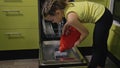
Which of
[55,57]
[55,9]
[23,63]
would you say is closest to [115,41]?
[55,57]

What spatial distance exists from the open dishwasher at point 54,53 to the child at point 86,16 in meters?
0.14

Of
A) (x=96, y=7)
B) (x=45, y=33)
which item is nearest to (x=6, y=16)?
(x=45, y=33)

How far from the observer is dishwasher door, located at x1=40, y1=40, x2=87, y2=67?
4.83 ft

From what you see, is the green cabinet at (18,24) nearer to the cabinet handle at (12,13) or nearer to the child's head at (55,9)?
the cabinet handle at (12,13)

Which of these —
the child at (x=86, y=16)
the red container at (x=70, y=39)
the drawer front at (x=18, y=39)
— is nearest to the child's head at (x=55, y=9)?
the child at (x=86, y=16)

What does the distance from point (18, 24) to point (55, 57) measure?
0.71 metres

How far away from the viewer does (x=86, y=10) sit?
4.79 ft

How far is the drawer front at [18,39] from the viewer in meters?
2.14

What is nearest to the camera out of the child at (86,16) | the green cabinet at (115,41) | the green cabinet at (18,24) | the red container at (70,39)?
the child at (86,16)

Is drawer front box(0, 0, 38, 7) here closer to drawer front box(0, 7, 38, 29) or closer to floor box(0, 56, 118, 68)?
drawer front box(0, 7, 38, 29)

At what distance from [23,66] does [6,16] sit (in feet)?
1.82

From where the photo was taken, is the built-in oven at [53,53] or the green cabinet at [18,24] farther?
the green cabinet at [18,24]

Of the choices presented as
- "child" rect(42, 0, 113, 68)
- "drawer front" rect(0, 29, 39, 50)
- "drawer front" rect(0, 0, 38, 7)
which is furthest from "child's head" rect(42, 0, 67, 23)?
"drawer front" rect(0, 29, 39, 50)

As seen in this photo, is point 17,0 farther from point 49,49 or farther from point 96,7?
point 96,7
